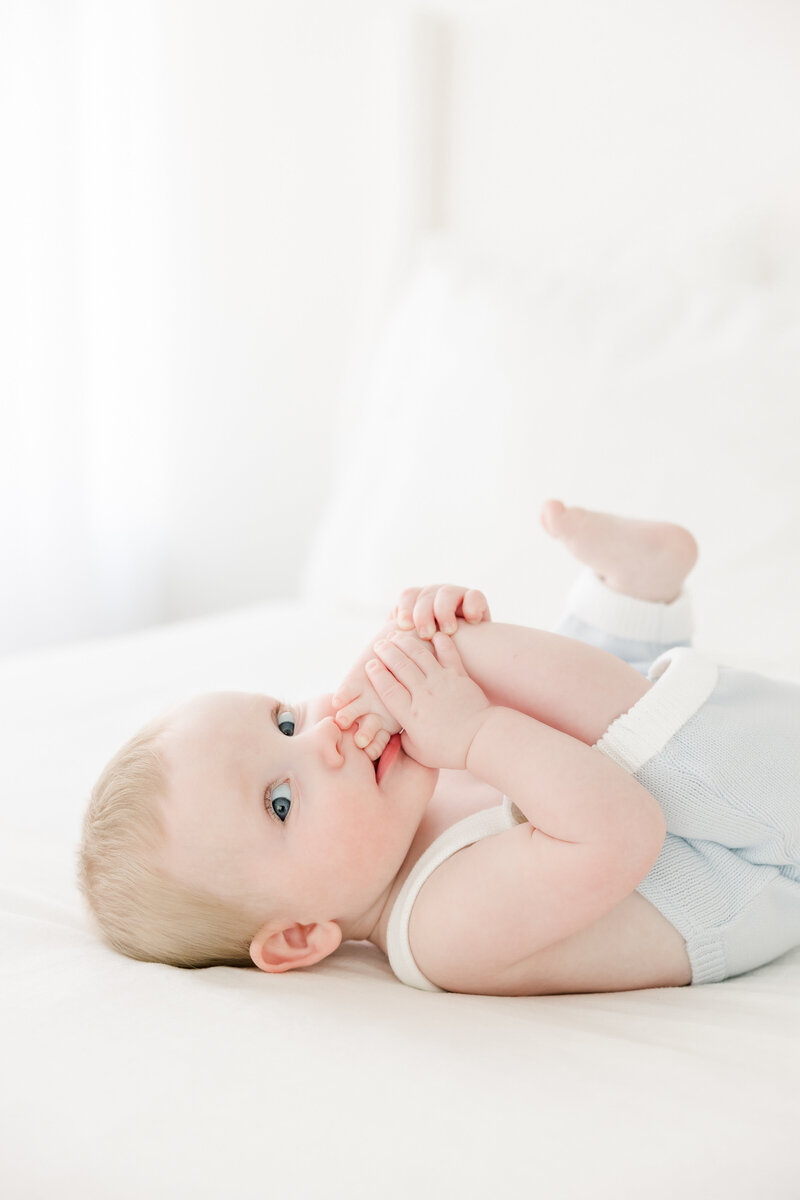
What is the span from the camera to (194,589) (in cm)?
283

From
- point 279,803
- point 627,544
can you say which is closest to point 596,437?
point 627,544

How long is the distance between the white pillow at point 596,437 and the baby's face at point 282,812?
0.62 m

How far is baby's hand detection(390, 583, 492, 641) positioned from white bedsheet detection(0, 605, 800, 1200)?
12.0 inches

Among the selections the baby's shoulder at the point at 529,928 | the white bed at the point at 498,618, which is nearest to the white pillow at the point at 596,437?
the white bed at the point at 498,618

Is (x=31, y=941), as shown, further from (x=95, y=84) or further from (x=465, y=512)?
(x=95, y=84)

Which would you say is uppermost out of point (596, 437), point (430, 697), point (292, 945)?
point (596, 437)

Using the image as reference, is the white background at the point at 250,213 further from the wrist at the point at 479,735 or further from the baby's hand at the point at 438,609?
the wrist at the point at 479,735

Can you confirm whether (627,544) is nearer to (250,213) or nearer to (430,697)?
(430,697)

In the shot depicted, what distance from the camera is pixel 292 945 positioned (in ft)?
2.91

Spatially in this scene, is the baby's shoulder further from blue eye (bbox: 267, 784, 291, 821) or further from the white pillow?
the white pillow

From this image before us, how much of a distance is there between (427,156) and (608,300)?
782 mm

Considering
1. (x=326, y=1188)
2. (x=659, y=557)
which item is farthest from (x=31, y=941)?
(x=659, y=557)

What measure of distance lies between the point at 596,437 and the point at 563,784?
0.83 m

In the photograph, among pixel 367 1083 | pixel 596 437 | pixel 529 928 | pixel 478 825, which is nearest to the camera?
pixel 367 1083
